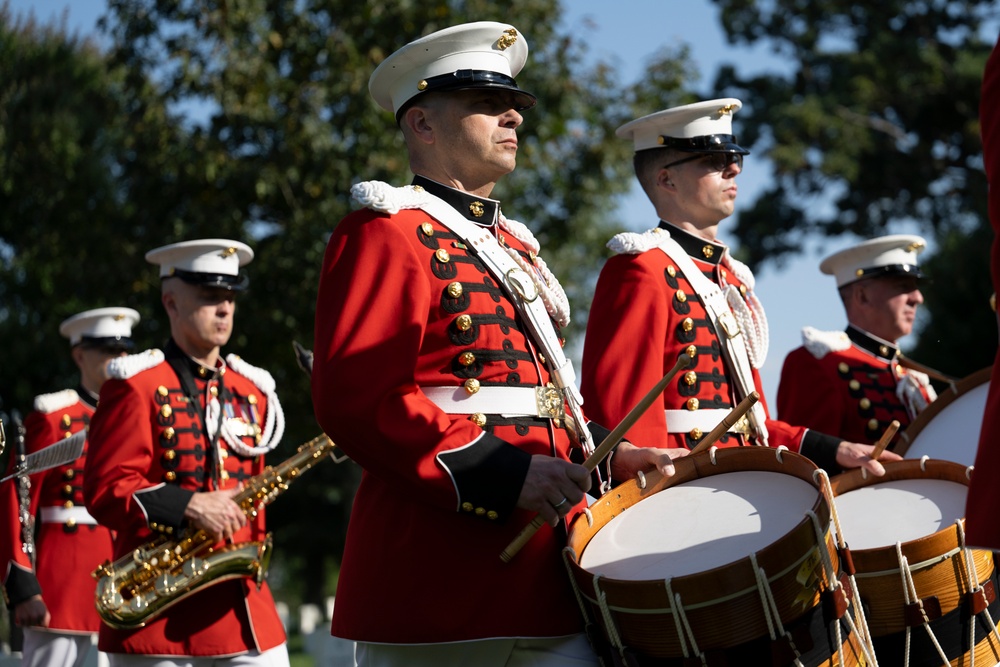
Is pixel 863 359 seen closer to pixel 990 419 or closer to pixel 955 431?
pixel 955 431

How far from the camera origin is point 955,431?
5797mm

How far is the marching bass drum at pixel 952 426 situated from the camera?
18.8 feet

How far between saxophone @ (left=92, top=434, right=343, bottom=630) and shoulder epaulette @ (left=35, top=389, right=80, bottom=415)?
2.59 meters

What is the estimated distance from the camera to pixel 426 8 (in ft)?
44.9

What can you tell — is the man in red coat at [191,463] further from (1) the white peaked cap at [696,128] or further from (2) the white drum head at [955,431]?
(2) the white drum head at [955,431]

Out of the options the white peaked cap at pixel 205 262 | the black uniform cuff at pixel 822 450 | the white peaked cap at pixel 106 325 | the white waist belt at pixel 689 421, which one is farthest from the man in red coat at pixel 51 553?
the black uniform cuff at pixel 822 450

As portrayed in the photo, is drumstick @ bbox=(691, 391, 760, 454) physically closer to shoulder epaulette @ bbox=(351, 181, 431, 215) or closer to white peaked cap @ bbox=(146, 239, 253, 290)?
shoulder epaulette @ bbox=(351, 181, 431, 215)

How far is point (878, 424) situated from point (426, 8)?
8006 mm

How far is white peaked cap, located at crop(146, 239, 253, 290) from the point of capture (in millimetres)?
6680

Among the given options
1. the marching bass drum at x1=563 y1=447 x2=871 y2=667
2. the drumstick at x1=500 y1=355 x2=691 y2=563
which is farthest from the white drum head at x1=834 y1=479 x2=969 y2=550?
the drumstick at x1=500 y1=355 x2=691 y2=563

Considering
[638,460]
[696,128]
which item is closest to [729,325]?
[696,128]

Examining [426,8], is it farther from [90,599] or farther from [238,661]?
[238,661]

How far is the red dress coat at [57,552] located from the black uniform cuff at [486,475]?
5.16m

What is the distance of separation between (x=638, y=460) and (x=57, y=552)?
525 centimetres
